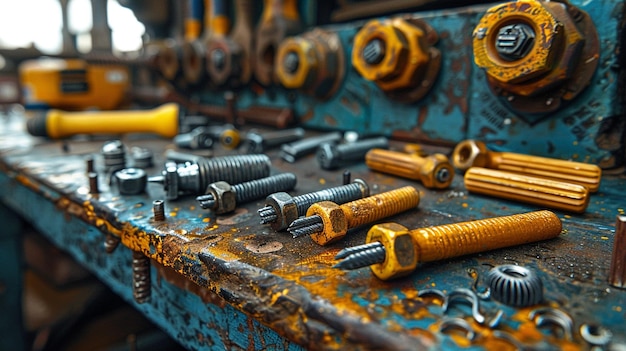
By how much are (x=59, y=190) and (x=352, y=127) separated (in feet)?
2.91

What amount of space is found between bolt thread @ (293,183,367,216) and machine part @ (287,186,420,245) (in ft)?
0.25

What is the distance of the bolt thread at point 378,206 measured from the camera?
2.10 feet

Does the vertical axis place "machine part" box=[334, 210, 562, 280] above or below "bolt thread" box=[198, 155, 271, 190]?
above

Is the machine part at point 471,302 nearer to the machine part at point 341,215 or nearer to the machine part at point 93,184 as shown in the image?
the machine part at point 341,215

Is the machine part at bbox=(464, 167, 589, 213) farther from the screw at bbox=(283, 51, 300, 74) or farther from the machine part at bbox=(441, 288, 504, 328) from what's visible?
the screw at bbox=(283, 51, 300, 74)

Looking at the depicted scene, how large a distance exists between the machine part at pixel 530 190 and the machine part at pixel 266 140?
64 cm

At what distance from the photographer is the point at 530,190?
78 centimetres

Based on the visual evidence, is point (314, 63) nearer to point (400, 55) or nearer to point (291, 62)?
point (291, 62)

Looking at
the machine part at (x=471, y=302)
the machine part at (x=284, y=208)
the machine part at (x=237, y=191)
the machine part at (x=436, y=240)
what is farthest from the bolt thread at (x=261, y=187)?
the machine part at (x=471, y=302)

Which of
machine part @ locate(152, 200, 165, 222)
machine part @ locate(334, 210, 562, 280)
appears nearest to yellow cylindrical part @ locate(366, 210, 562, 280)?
machine part @ locate(334, 210, 562, 280)

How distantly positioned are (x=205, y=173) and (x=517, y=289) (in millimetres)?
597

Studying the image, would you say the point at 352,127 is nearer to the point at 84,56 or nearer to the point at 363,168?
the point at 363,168

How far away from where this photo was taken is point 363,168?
1100mm

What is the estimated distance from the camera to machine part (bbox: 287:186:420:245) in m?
0.59
